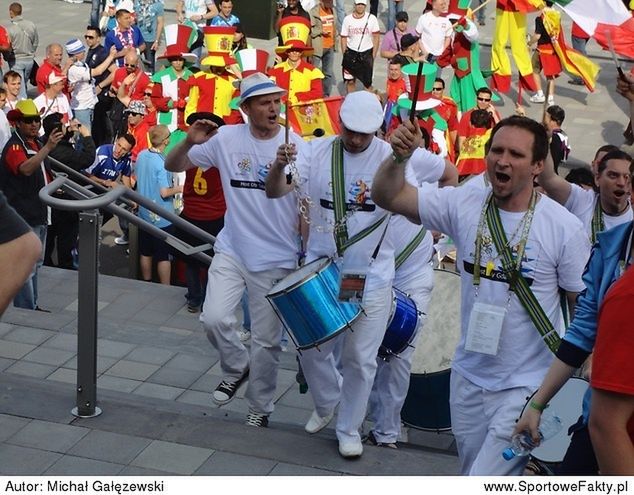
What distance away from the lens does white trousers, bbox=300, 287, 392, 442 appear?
6406 millimetres

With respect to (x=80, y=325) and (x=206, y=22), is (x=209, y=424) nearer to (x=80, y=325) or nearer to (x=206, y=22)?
(x=80, y=325)

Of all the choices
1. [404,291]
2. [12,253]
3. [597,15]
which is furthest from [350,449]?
[12,253]

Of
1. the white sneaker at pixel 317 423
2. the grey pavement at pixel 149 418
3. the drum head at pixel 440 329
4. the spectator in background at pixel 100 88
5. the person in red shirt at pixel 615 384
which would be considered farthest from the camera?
the spectator in background at pixel 100 88

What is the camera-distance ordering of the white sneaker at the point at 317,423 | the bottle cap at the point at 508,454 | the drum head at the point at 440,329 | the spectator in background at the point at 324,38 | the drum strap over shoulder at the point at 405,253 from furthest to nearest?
the spectator in background at the point at 324,38, the drum head at the point at 440,329, the drum strap over shoulder at the point at 405,253, the white sneaker at the point at 317,423, the bottle cap at the point at 508,454

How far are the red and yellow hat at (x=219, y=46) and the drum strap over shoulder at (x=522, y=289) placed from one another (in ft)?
29.6

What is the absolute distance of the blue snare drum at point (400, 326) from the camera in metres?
6.79

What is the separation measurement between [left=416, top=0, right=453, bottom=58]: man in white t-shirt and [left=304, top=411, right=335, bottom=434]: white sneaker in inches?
439

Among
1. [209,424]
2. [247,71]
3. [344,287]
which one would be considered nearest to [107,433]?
[209,424]

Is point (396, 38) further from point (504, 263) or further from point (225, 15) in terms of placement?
point (504, 263)

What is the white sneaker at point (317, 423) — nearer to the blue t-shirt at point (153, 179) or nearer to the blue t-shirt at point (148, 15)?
the blue t-shirt at point (153, 179)


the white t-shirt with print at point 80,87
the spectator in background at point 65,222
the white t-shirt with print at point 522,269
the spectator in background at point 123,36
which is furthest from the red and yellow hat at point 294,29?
the white t-shirt with print at point 522,269

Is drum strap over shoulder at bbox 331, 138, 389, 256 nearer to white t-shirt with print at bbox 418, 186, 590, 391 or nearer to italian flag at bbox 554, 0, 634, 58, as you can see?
white t-shirt with print at bbox 418, 186, 590, 391

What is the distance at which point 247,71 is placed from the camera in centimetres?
1290

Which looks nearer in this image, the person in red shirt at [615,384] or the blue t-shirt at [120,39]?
the person in red shirt at [615,384]
